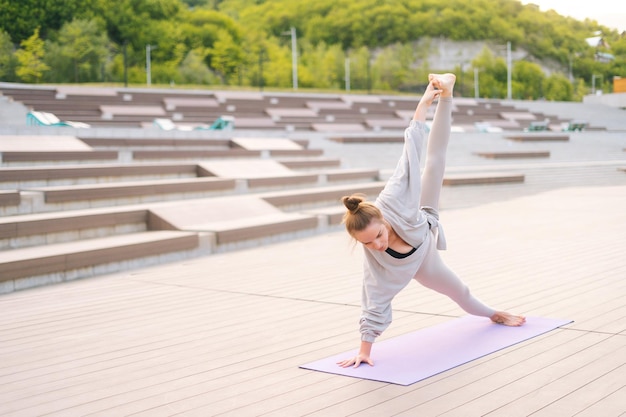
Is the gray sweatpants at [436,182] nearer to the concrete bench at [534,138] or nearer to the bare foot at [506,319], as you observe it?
the bare foot at [506,319]

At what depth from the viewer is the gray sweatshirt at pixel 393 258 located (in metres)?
3.53

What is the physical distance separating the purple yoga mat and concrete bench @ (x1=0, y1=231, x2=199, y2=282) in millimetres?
3450

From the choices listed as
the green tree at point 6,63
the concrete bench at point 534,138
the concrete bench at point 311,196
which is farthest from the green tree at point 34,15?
the concrete bench at point 311,196

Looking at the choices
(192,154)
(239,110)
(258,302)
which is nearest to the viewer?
(258,302)

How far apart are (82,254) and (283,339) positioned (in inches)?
121

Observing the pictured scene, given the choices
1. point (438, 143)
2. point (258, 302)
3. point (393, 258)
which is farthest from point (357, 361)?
point (258, 302)

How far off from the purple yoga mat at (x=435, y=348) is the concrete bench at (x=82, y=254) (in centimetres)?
345

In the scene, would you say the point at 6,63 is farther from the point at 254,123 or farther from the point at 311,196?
the point at 311,196

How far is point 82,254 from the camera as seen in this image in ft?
22.0

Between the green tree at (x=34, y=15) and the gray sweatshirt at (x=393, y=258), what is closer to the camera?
the gray sweatshirt at (x=393, y=258)

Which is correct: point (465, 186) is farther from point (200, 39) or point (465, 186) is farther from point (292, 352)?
point (200, 39)

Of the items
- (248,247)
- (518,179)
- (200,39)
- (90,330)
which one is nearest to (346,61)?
(200,39)

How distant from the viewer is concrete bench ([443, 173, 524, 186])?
14383 millimetres

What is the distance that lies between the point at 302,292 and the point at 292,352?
1.86 metres
